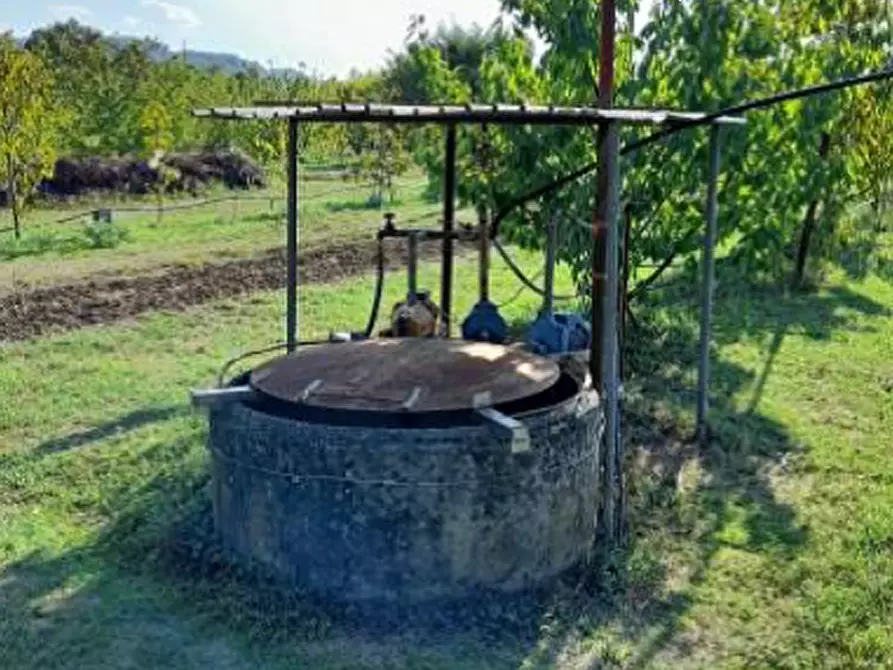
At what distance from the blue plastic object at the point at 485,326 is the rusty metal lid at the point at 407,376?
605mm

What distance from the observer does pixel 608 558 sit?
17.0ft

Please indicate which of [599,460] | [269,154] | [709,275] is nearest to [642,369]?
[709,275]

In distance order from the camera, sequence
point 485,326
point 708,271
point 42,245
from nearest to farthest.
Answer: point 485,326
point 708,271
point 42,245

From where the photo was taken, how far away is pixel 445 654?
4.38 meters

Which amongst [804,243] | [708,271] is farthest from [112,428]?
[804,243]

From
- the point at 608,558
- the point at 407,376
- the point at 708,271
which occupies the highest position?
the point at 708,271

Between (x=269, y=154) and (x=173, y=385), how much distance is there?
1360 cm

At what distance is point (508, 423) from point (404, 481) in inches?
20.8

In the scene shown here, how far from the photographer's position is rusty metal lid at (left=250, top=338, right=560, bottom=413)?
481 cm

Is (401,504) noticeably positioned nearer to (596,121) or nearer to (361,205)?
(596,121)

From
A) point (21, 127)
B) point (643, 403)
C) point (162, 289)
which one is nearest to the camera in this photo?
point (643, 403)

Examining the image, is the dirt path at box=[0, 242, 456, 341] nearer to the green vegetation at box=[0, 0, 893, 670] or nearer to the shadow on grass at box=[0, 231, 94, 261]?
the green vegetation at box=[0, 0, 893, 670]

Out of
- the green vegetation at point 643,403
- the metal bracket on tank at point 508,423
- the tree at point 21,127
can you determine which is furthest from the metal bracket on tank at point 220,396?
the tree at point 21,127

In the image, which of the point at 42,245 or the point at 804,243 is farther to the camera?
the point at 42,245
